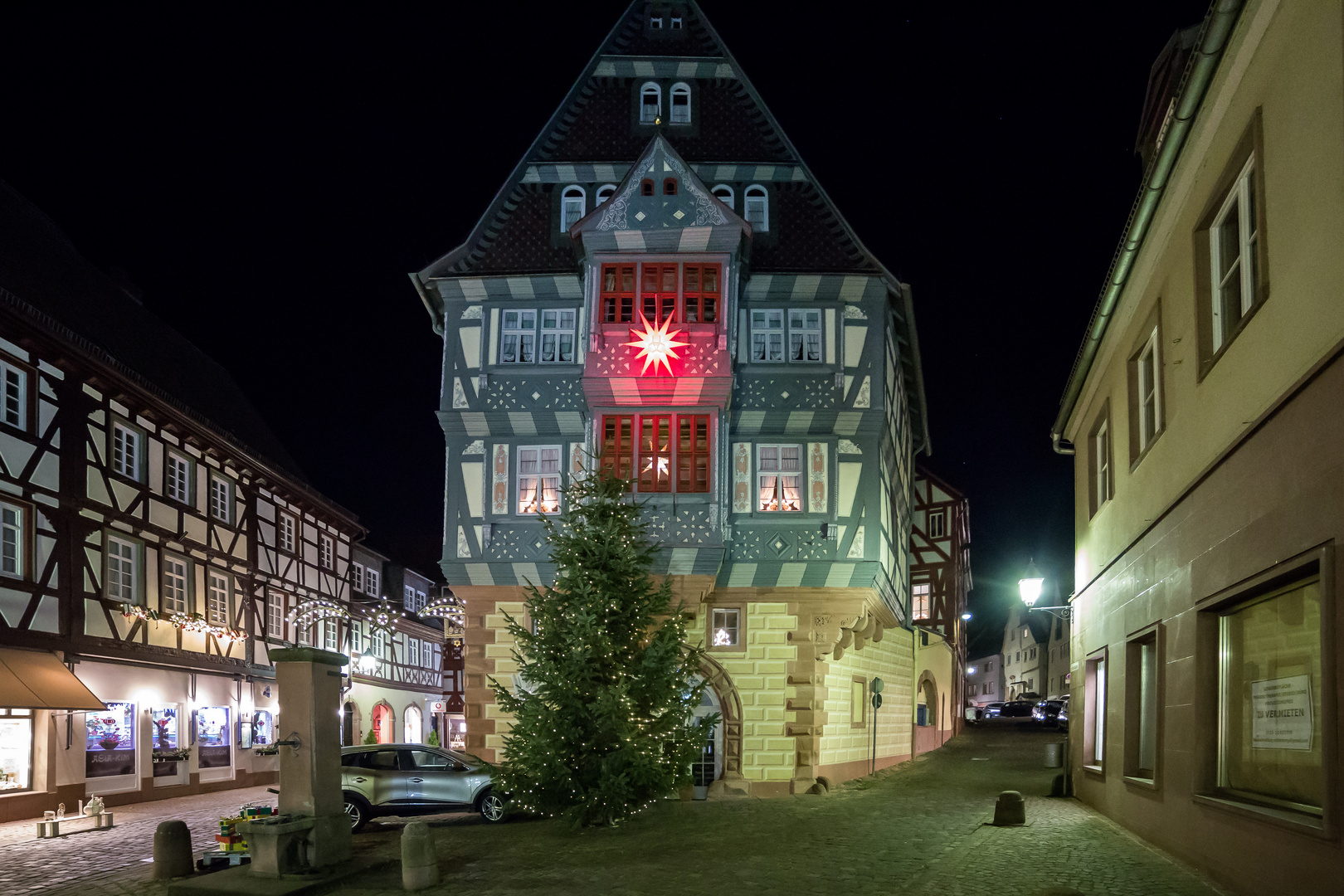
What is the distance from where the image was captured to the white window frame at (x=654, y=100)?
93.1ft

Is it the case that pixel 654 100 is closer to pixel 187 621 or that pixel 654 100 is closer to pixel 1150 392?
pixel 1150 392

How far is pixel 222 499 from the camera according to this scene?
111 ft

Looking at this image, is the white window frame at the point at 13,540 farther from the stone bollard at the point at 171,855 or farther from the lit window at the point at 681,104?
the lit window at the point at 681,104

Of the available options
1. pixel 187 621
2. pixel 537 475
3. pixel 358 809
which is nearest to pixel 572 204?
pixel 537 475

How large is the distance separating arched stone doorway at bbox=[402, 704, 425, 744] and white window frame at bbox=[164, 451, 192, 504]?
2197 centimetres

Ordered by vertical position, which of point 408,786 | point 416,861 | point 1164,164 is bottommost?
point 408,786

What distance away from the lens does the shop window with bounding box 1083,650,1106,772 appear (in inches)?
768

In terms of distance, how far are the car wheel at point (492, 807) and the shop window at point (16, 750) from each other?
9.02 metres

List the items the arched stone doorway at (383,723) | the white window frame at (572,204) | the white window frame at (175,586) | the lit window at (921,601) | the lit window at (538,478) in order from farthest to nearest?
the arched stone doorway at (383,723) < the lit window at (921,601) < the white window frame at (175,586) < the white window frame at (572,204) < the lit window at (538,478)

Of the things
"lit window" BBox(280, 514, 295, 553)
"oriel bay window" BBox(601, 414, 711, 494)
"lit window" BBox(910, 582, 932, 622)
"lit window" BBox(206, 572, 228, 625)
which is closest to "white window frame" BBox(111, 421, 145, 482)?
"lit window" BBox(206, 572, 228, 625)

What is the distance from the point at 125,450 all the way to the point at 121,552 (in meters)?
2.33

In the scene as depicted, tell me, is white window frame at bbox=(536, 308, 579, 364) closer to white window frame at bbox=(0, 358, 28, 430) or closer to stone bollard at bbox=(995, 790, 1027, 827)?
white window frame at bbox=(0, 358, 28, 430)

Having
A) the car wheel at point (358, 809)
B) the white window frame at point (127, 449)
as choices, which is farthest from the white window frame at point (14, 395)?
the car wheel at point (358, 809)

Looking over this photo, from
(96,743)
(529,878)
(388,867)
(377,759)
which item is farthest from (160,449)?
(529,878)
